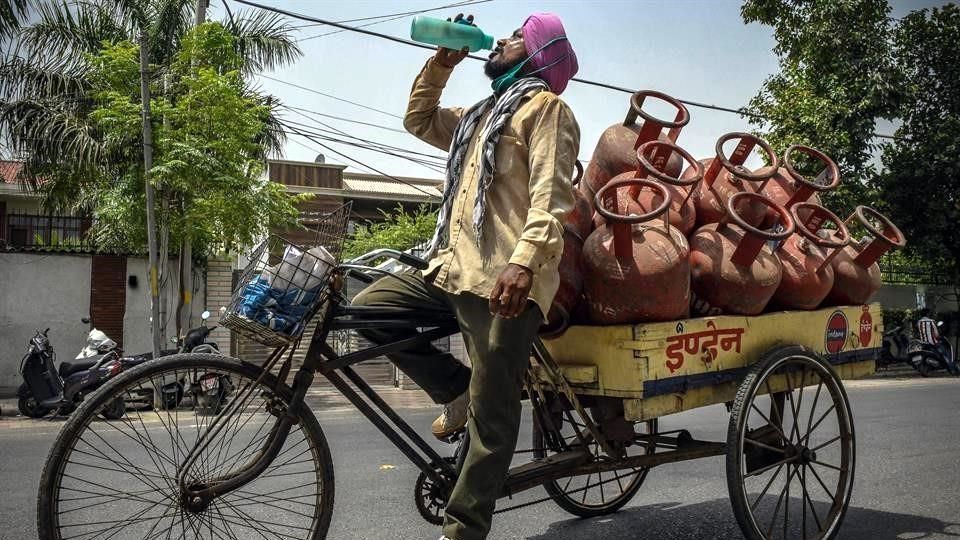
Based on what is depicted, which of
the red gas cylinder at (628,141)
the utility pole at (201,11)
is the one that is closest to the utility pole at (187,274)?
the utility pole at (201,11)

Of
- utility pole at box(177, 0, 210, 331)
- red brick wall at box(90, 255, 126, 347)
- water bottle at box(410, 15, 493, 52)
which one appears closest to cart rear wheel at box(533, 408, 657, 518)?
water bottle at box(410, 15, 493, 52)

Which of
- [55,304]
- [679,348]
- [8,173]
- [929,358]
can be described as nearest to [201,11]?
[55,304]

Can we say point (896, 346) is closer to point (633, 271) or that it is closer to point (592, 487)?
point (592, 487)

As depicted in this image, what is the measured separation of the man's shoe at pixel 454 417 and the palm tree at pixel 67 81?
9842mm

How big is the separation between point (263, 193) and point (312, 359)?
896 cm

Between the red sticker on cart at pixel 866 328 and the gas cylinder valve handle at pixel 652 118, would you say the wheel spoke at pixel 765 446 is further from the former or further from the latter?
the gas cylinder valve handle at pixel 652 118

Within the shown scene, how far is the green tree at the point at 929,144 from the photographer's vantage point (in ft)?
52.0

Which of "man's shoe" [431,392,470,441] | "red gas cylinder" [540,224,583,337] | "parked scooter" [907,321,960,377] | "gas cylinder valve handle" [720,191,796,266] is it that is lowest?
"parked scooter" [907,321,960,377]

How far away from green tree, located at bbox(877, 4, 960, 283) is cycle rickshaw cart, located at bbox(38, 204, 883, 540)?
14154 millimetres

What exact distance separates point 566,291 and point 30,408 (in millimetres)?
9123

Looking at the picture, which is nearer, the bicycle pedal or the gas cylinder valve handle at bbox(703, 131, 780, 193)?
the bicycle pedal

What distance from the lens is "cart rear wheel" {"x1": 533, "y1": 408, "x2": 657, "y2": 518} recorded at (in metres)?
3.39

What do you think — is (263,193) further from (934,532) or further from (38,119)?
(934,532)

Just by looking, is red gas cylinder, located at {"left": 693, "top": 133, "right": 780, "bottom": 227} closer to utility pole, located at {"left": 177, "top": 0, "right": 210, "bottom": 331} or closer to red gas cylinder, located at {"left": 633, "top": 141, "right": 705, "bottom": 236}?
red gas cylinder, located at {"left": 633, "top": 141, "right": 705, "bottom": 236}
